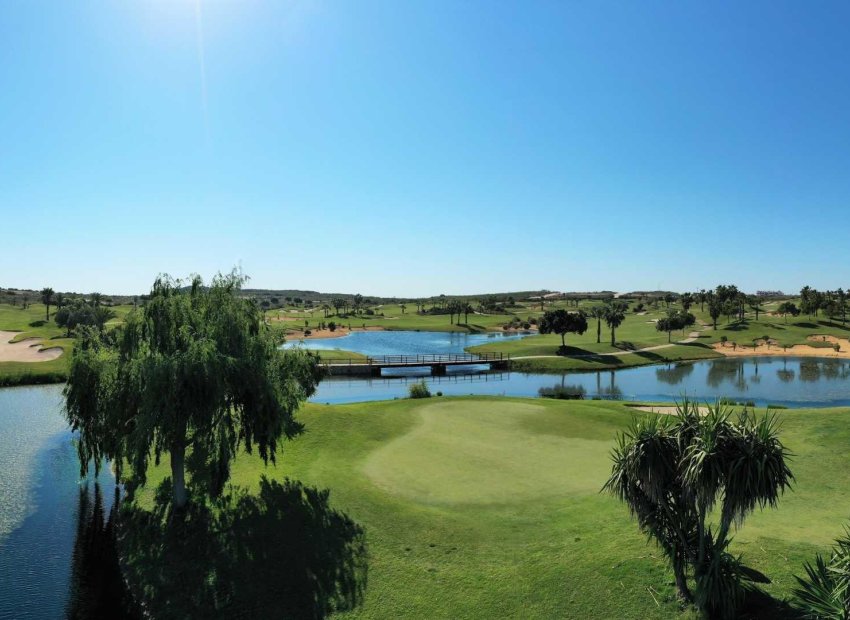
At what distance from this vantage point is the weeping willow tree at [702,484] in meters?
12.3

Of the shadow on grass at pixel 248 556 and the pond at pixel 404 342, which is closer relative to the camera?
the shadow on grass at pixel 248 556

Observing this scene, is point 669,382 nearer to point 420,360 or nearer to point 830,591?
point 420,360

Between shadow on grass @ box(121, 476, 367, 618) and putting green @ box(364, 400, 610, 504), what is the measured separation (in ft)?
14.3

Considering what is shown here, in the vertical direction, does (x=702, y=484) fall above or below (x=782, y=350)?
above

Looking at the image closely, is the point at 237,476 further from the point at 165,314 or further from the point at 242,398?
the point at 165,314

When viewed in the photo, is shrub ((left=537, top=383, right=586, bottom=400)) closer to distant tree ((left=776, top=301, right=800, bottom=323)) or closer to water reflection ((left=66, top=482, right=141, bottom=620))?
water reflection ((left=66, top=482, right=141, bottom=620))

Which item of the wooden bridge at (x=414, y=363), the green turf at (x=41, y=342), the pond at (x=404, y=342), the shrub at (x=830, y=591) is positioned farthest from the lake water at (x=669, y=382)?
the shrub at (x=830, y=591)

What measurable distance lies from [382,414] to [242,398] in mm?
16769

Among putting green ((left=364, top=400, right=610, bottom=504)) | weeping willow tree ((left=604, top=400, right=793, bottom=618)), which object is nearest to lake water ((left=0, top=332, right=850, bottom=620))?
putting green ((left=364, top=400, right=610, bottom=504))

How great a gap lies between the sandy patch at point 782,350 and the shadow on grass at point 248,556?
94304mm

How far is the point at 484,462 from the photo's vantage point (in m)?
27.0

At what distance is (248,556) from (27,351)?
77.1 m

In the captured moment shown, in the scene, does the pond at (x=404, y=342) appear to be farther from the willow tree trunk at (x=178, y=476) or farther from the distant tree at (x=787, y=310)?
the willow tree trunk at (x=178, y=476)

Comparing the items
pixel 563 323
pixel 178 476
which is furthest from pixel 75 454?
pixel 563 323
